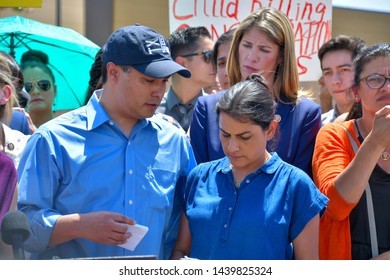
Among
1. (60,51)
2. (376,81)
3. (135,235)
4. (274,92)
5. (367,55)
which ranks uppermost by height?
Result: (367,55)

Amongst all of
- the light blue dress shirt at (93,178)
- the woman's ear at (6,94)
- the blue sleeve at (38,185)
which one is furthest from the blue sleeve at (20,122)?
the blue sleeve at (38,185)

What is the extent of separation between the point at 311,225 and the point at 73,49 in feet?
12.4

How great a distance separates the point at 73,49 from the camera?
6.35 meters

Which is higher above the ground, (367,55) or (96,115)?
(367,55)

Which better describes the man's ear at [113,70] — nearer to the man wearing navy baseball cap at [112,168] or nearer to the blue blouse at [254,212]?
the man wearing navy baseball cap at [112,168]

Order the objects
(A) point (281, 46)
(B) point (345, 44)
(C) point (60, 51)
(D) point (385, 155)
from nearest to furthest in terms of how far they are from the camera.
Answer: (D) point (385, 155) → (A) point (281, 46) → (B) point (345, 44) → (C) point (60, 51)

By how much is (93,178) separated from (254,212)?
0.65m

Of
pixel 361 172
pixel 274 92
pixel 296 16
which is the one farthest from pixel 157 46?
pixel 296 16

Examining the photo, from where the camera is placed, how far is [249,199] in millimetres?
3064

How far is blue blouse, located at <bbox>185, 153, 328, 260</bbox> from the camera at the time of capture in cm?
298

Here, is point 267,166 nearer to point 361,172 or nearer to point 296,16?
point 361,172

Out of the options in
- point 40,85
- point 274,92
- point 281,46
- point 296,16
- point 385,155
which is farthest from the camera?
point 296,16

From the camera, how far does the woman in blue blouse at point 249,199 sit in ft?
9.82
